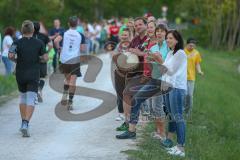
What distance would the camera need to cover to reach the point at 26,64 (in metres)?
11.5

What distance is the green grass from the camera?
10.6 metres

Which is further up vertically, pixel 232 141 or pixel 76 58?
pixel 76 58

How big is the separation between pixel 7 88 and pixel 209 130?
6.45m

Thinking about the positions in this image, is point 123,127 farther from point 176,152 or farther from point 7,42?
point 7,42

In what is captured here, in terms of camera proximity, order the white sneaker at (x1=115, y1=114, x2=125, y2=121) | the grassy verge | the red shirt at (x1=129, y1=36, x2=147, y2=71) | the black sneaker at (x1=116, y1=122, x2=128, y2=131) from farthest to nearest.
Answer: the grassy verge → the white sneaker at (x1=115, y1=114, x2=125, y2=121) → the black sneaker at (x1=116, y1=122, x2=128, y2=131) → the red shirt at (x1=129, y1=36, x2=147, y2=71)

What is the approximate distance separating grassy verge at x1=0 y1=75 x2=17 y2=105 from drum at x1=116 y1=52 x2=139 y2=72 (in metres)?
5.21

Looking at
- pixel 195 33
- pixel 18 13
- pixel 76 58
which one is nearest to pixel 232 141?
pixel 76 58

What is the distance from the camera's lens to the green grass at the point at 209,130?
34.8 feet

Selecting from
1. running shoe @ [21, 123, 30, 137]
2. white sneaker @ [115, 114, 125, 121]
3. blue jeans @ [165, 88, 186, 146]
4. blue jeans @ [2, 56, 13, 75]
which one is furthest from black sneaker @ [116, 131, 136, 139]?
Answer: blue jeans @ [2, 56, 13, 75]

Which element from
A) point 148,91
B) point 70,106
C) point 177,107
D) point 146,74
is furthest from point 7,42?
point 177,107

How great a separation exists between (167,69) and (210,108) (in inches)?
304

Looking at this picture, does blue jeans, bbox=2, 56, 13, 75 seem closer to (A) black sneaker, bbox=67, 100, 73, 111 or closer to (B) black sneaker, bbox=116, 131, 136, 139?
(A) black sneaker, bbox=67, 100, 73, 111

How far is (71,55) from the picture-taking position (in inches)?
571

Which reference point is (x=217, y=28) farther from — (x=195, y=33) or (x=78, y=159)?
(x=78, y=159)
